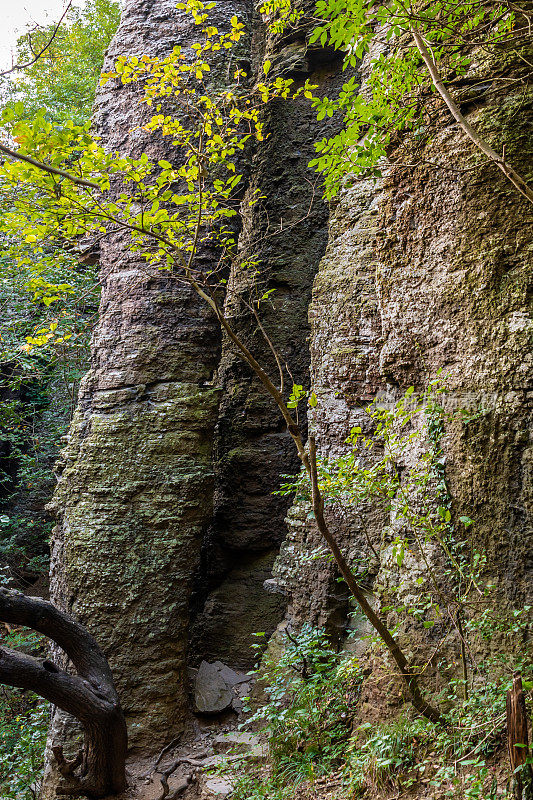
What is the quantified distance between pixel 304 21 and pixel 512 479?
7344mm

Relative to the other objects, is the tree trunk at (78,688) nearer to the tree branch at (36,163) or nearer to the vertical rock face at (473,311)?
the vertical rock face at (473,311)

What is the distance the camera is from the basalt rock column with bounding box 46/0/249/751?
5.47 m

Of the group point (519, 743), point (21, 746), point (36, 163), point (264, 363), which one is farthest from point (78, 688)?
point (264, 363)

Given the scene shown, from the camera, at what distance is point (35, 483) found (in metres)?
9.72

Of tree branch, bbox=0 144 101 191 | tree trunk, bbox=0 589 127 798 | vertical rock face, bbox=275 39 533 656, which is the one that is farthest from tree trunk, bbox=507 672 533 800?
tree trunk, bbox=0 589 127 798

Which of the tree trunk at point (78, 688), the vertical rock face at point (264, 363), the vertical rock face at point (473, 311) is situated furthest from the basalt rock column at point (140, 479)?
the vertical rock face at point (473, 311)

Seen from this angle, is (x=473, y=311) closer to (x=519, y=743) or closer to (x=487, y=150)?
(x=487, y=150)

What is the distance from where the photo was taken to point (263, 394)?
7.38m

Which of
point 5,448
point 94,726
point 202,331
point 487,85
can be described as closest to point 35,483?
point 5,448

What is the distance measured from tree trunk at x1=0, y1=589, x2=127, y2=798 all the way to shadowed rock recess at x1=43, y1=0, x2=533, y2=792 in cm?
64

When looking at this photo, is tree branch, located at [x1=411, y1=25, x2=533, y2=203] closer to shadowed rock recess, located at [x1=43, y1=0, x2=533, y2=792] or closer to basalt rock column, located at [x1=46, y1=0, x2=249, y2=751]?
shadowed rock recess, located at [x1=43, y1=0, x2=533, y2=792]

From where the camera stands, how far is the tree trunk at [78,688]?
4.17 metres

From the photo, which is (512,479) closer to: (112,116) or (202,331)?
(202,331)

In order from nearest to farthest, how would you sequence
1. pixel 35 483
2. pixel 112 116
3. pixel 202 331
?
1. pixel 202 331
2. pixel 112 116
3. pixel 35 483
